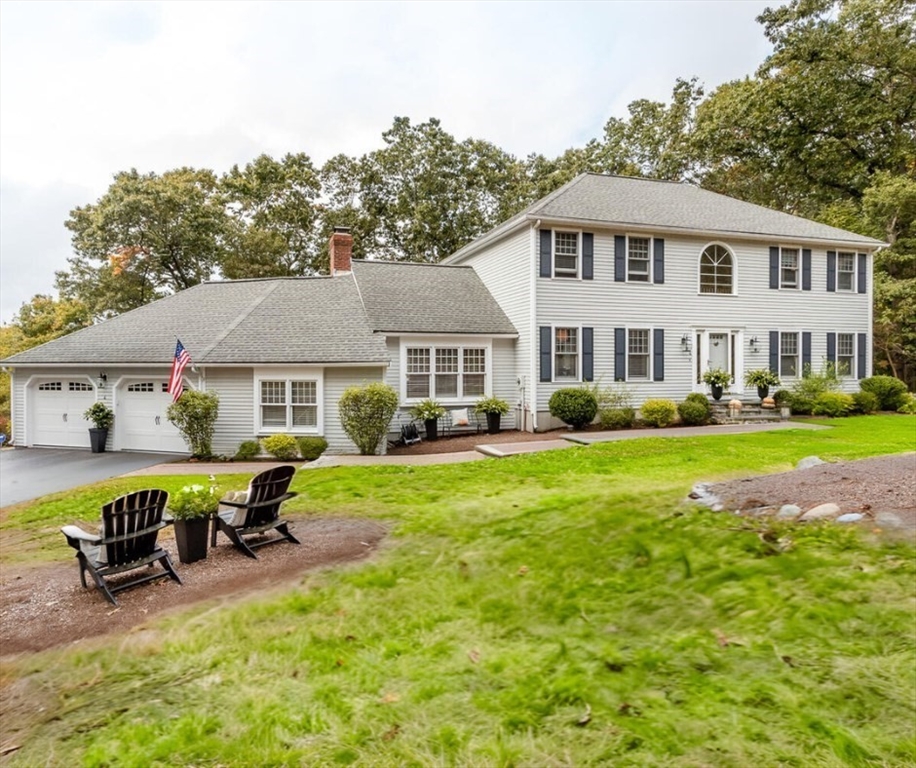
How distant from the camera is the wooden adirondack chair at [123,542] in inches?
200

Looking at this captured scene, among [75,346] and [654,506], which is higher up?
[75,346]

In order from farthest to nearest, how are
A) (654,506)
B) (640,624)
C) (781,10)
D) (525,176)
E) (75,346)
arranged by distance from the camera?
(525,176) → (781,10) → (75,346) → (654,506) → (640,624)

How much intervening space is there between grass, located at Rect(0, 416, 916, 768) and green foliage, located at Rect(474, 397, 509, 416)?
9.87m

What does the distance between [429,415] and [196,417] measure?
6.09m

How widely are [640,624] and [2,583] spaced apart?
6357 mm

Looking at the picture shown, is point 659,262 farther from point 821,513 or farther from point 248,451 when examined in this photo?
point 248,451

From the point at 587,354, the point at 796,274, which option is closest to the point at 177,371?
the point at 587,354

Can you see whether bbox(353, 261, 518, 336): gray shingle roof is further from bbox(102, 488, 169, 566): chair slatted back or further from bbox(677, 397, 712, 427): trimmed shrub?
bbox(102, 488, 169, 566): chair slatted back

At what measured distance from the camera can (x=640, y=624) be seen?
387 centimetres

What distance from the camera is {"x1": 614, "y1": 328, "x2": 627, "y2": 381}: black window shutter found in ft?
55.7

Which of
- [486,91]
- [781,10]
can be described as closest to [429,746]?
[486,91]

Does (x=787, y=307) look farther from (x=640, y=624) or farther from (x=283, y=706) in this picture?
(x=283, y=706)

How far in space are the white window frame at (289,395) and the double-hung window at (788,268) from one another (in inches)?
618

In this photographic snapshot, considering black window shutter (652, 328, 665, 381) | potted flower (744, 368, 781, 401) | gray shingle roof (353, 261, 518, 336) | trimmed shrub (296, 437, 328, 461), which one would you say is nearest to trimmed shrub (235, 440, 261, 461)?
trimmed shrub (296, 437, 328, 461)
